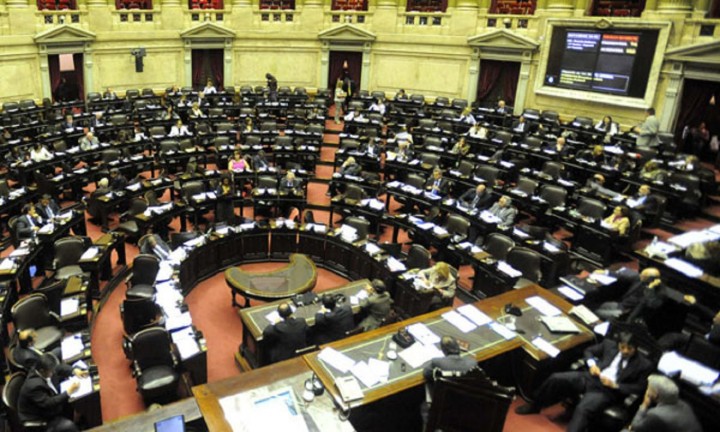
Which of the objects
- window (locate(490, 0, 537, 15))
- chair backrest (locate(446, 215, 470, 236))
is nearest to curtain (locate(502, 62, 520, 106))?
window (locate(490, 0, 537, 15))

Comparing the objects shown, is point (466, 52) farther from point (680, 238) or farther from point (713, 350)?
point (713, 350)

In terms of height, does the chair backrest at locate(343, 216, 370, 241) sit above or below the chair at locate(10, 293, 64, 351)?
above

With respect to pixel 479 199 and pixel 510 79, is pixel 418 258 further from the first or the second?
pixel 510 79

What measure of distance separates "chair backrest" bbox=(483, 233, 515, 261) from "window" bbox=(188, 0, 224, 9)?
1810cm

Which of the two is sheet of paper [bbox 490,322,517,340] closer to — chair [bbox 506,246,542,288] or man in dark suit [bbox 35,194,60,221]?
chair [bbox 506,246,542,288]

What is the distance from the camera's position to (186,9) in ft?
72.2

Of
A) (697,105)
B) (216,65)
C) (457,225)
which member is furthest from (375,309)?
(216,65)

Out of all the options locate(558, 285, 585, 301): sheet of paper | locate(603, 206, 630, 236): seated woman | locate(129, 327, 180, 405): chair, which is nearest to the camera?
locate(129, 327, 180, 405): chair

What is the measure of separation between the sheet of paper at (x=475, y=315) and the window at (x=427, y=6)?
58.7 feet

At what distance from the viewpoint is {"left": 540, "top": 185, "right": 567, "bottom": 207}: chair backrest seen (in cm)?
1210

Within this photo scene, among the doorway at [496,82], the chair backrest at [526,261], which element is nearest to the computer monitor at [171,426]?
the chair backrest at [526,261]

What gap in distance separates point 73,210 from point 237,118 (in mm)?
9258

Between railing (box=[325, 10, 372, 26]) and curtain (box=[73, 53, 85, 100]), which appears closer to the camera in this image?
curtain (box=[73, 53, 85, 100])

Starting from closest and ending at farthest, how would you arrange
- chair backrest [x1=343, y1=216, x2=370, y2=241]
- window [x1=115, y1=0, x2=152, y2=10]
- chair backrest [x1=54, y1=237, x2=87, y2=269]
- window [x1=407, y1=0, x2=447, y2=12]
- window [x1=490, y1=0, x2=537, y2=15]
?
chair backrest [x1=54, y1=237, x2=87, y2=269], chair backrest [x1=343, y1=216, x2=370, y2=241], window [x1=490, y1=0, x2=537, y2=15], window [x1=115, y1=0, x2=152, y2=10], window [x1=407, y1=0, x2=447, y2=12]
